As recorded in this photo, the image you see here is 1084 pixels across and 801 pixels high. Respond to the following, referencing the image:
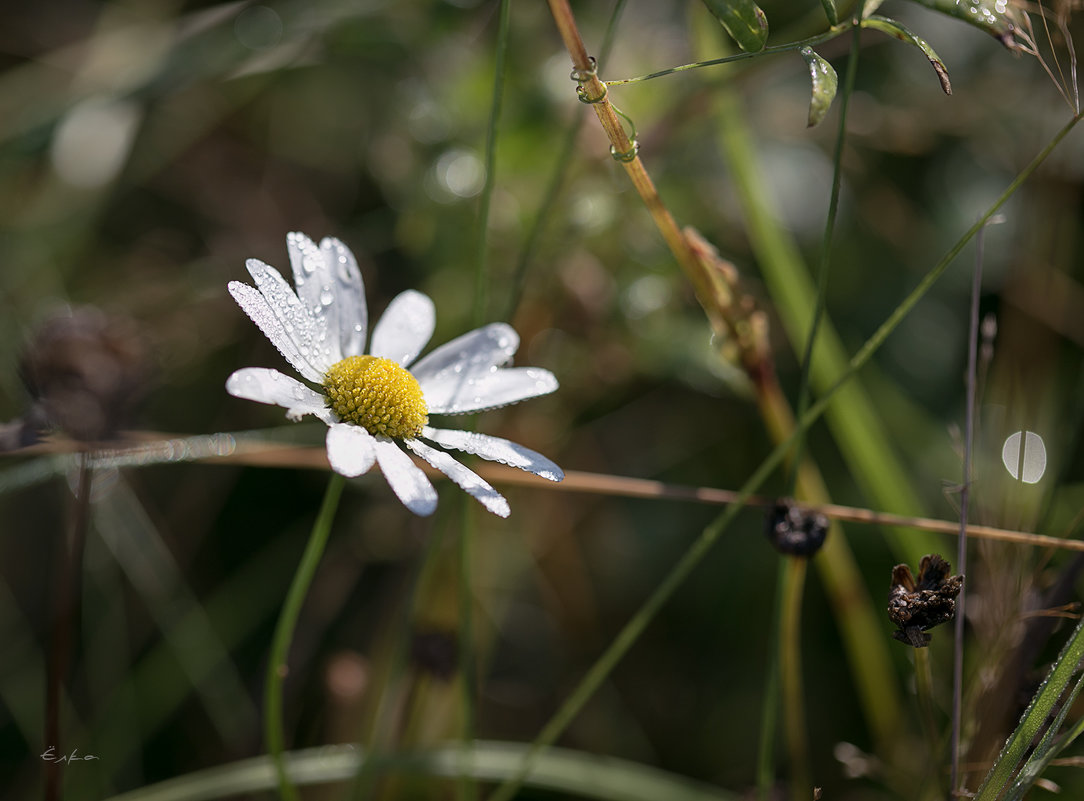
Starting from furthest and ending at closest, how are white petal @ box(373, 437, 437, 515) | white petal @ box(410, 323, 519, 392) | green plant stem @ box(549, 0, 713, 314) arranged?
white petal @ box(410, 323, 519, 392) → green plant stem @ box(549, 0, 713, 314) → white petal @ box(373, 437, 437, 515)

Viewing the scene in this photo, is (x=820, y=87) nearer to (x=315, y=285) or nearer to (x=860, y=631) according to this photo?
(x=315, y=285)

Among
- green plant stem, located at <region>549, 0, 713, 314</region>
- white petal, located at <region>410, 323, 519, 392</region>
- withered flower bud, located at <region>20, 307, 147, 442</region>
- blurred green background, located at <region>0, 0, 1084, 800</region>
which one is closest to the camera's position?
green plant stem, located at <region>549, 0, 713, 314</region>

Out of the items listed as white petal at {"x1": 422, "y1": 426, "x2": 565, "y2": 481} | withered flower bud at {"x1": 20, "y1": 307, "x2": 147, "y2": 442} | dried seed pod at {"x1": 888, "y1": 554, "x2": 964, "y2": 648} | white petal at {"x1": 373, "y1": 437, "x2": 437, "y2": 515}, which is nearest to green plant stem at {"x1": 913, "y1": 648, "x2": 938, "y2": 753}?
dried seed pod at {"x1": 888, "y1": 554, "x2": 964, "y2": 648}

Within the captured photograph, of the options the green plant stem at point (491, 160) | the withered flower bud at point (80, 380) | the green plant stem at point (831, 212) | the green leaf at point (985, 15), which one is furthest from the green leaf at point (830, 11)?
the withered flower bud at point (80, 380)

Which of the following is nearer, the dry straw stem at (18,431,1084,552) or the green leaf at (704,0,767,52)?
the green leaf at (704,0,767,52)

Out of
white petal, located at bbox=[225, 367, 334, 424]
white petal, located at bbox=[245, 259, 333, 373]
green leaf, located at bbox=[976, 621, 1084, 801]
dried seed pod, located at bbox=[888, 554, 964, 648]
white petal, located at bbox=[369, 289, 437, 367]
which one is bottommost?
green leaf, located at bbox=[976, 621, 1084, 801]

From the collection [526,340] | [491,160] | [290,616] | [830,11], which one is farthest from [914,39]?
[526,340]

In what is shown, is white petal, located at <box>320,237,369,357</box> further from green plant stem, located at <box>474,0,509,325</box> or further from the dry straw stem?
the dry straw stem
